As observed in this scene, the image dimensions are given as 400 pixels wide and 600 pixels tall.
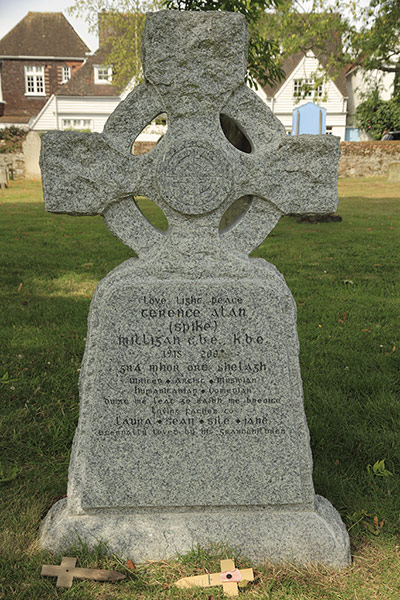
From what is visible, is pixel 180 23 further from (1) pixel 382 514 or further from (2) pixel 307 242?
(2) pixel 307 242

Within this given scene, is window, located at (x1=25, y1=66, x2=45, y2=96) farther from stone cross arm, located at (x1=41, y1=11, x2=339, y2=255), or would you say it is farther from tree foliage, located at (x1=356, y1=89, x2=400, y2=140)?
stone cross arm, located at (x1=41, y1=11, x2=339, y2=255)

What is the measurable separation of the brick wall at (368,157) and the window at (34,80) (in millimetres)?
25230

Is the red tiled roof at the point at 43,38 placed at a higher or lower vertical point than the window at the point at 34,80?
higher

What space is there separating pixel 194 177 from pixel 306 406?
217 centimetres

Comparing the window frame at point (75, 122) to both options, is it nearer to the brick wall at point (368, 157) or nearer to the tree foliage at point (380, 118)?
the tree foliage at point (380, 118)

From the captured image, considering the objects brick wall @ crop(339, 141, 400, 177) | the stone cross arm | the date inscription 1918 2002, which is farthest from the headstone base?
brick wall @ crop(339, 141, 400, 177)

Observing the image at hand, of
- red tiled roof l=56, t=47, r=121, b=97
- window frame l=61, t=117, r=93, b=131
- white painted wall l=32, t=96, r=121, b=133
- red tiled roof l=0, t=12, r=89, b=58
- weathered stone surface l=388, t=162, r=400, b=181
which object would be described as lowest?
weathered stone surface l=388, t=162, r=400, b=181

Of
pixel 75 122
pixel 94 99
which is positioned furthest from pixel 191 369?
pixel 75 122

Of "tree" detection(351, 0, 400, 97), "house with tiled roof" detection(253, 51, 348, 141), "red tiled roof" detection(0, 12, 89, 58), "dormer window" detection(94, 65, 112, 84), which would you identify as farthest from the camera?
"red tiled roof" detection(0, 12, 89, 58)

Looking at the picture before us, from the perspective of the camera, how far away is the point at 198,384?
9.01 ft

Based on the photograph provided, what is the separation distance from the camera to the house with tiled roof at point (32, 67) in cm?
3972

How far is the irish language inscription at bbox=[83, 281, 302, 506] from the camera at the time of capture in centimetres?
270

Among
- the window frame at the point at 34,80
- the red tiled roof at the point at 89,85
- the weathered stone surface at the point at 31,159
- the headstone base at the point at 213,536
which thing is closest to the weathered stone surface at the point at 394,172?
the weathered stone surface at the point at 31,159

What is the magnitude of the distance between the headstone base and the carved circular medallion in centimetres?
154
